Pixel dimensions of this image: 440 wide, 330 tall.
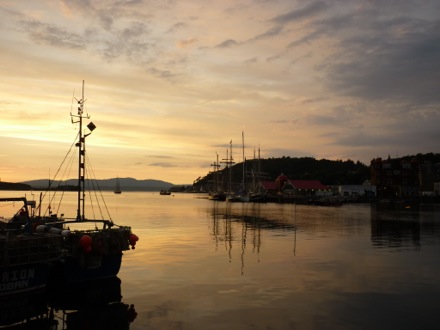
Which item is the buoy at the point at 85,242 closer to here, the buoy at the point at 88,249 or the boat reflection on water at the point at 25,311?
the buoy at the point at 88,249

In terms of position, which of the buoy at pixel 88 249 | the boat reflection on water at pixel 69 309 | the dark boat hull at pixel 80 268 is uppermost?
the buoy at pixel 88 249

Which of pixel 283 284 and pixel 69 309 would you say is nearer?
pixel 69 309

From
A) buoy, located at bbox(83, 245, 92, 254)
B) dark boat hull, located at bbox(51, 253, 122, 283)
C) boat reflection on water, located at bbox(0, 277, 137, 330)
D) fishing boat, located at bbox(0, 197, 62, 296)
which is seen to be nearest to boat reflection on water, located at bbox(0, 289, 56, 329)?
boat reflection on water, located at bbox(0, 277, 137, 330)

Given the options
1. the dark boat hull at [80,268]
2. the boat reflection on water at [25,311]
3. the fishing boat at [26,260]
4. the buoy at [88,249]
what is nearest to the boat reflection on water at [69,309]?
the boat reflection on water at [25,311]

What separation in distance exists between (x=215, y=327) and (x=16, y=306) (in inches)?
347

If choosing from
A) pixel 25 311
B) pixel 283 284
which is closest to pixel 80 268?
pixel 25 311

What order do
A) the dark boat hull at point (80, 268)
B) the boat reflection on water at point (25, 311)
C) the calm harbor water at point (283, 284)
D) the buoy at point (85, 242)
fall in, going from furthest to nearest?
the dark boat hull at point (80, 268) → the buoy at point (85, 242) → the calm harbor water at point (283, 284) → the boat reflection on water at point (25, 311)

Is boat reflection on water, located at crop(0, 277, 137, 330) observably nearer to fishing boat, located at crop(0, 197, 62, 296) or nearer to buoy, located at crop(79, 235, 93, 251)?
fishing boat, located at crop(0, 197, 62, 296)

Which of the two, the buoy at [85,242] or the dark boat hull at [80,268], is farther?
the dark boat hull at [80,268]

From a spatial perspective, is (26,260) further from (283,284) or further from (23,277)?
(283,284)

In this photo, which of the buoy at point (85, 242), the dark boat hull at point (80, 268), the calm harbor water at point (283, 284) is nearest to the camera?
the calm harbor water at point (283, 284)

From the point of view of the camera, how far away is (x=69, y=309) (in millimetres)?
17625

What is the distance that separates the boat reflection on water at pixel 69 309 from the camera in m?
15.7

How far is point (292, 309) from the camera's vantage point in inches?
674
